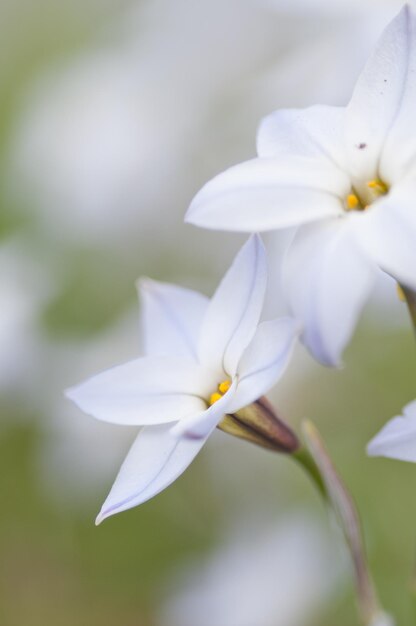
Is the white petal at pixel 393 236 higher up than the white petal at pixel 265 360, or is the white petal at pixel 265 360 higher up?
the white petal at pixel 393 236

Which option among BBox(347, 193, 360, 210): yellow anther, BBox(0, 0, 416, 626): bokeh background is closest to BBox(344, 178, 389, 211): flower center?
BBox(347, 193, 360, 210): yellow anther

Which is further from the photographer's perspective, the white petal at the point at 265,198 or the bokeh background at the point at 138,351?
the bokeh background at the point at 138,351

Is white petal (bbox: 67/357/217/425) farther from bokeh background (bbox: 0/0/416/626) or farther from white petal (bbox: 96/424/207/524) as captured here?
bokeh background (bbox: 0/0/416/626)

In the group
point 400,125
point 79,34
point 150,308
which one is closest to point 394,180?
point 400,125

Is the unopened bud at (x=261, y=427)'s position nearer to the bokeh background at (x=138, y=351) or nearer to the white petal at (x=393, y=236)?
the white petal at (x=393, y=236)

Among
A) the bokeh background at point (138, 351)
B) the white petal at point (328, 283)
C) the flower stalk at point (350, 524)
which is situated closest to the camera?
Result: the white petal at point (328, 283)

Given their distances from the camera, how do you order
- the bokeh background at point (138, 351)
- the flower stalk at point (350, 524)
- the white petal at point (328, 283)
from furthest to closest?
the bokeh background at point (138, 351) < the flower stalk at point (350, 524) < the white petal at point (328, 283)

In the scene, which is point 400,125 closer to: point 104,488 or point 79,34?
point 104,488

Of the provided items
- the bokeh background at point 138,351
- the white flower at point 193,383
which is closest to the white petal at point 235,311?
the white flower at point 193,383
